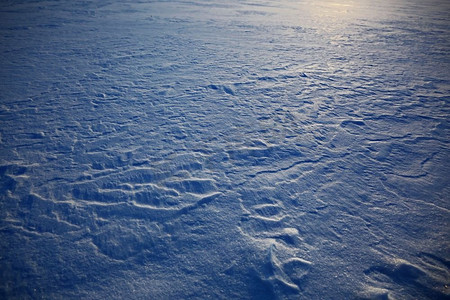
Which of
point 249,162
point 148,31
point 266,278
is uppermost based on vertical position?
point 148,31

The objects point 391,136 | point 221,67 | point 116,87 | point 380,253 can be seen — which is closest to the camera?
point 380,253

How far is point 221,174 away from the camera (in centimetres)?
224

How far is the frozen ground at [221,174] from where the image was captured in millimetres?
1558

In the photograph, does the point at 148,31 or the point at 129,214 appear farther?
the point at 148,31

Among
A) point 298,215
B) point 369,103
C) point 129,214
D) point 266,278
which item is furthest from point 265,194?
point 369,103

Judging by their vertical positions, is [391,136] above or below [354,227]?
above

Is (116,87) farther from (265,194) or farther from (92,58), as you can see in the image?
(265,194)

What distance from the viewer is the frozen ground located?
1.56m

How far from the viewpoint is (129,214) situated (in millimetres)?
1887

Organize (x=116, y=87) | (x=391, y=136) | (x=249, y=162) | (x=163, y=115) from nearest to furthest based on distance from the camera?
(x=249, y=162) < (x=391, y=136) < (x=163, y=115) < (x=116, y=87)

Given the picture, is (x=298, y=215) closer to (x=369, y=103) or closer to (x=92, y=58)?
(x=369, y=103)

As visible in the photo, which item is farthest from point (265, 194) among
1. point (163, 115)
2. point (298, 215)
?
point (163, 115)

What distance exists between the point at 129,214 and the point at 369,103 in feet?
11.1

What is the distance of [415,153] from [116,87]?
3.99m
